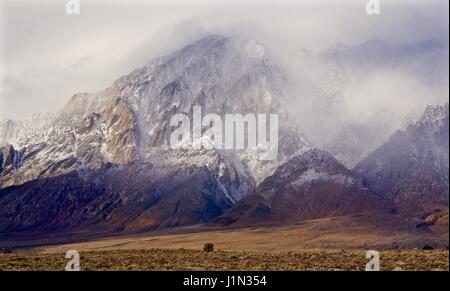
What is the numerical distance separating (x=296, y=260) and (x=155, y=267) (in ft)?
52.7
